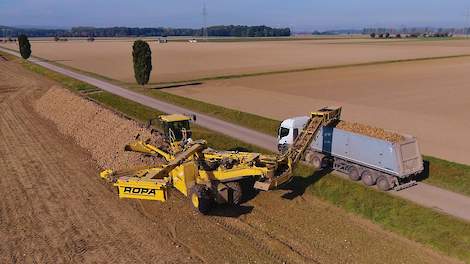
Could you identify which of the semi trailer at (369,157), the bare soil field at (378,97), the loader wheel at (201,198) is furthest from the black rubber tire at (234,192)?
the bare soil field at (378,97)

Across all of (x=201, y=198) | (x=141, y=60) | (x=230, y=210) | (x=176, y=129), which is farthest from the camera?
(x=141, y=60)

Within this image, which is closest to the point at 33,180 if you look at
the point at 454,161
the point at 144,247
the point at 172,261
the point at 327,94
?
the point at 144,247

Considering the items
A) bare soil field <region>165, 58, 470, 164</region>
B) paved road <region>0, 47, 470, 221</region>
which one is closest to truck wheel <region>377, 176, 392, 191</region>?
paved road <region>0, 47, 470, 221</region>

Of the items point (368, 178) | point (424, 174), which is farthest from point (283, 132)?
point (424, 174)

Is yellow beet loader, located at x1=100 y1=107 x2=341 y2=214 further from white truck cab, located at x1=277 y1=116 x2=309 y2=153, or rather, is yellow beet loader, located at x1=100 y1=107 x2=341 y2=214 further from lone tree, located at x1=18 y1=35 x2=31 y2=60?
lone tree, located at x1=18 y1=35 x2=31 y2=60

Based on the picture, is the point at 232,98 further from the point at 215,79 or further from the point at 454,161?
the point at 454,161

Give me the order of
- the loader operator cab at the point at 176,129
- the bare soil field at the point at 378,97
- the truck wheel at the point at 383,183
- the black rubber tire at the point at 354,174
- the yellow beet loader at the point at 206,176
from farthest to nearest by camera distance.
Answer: the bare soil field at the point at 378,97, the black rubber tire at the point at 354,174, the loader operator cab at the point at 176,129, the truck wheel at the point at 383,183, the yellow beet loader at the point at 206,176

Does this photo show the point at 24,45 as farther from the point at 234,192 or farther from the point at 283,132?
the point at 234,192

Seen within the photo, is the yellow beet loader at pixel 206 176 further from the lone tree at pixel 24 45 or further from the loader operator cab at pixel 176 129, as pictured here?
the lone tree at pixel 24 45
